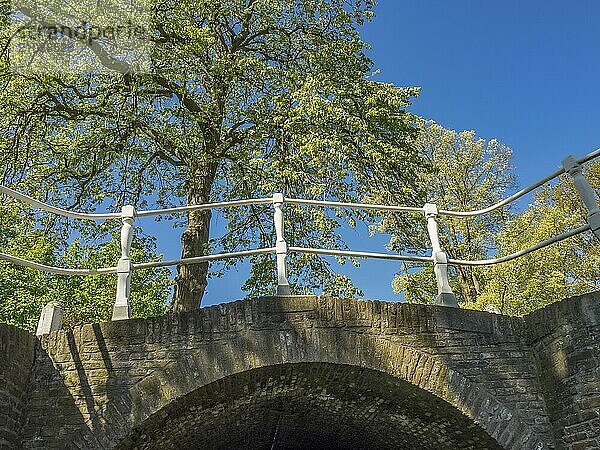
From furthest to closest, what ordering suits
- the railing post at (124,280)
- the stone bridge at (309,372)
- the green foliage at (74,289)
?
the green foliage at (74,289), the railing post at (124,280), the stone bridge at (309,372)

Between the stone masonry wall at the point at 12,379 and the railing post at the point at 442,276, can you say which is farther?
the railing post at the point at 442,276

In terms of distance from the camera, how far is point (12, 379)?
464 cm

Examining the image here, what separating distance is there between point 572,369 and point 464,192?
583 inches

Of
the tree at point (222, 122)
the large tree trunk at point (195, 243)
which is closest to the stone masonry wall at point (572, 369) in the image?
the tree at point (222, 122)

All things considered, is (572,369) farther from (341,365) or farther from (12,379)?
(12,379)

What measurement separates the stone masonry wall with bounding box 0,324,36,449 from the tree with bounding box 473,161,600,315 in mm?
12714

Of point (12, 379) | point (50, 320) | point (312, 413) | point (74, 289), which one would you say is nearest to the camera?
point (12, 379)

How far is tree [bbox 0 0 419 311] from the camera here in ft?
36.1

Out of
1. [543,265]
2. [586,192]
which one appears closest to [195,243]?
[586,192]

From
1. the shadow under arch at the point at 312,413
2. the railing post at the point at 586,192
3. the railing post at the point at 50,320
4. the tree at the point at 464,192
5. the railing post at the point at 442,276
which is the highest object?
the tree at the point at 464,192

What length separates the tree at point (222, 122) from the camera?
11.0 metres

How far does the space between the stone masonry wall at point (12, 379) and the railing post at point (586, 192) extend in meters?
4.69

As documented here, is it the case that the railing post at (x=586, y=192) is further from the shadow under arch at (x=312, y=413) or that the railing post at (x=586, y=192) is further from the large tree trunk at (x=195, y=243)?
the large tree trunk at (x=195, y=243)

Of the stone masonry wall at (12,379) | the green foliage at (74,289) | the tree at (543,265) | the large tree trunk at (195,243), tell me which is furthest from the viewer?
the green foliage at (74,289)
